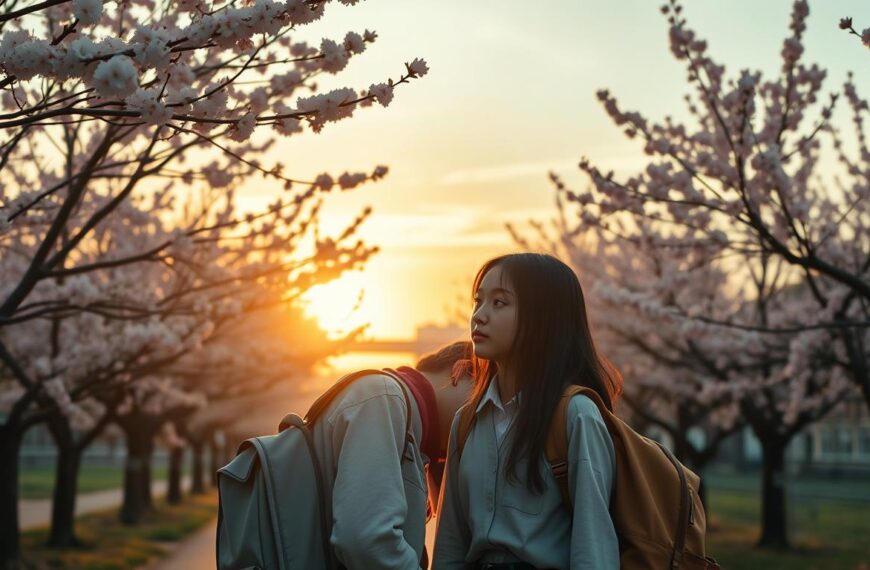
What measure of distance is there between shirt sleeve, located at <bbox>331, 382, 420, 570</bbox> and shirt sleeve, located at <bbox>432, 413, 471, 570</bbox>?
235 millimetres

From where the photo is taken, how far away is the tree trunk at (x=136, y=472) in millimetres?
18953

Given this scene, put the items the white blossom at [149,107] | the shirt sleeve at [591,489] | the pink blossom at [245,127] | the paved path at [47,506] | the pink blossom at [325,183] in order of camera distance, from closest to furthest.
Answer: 1. the shirt sleeve at [591,489]
2. the white blossom at [149,107]
3. the pink blossom at [245,127]
4. the pink blossom at [325,183]
5. the paved path at [47,506]

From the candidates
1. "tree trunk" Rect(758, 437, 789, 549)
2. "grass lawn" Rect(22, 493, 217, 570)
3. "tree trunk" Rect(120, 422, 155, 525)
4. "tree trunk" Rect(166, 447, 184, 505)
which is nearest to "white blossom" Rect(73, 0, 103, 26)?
"grass lawn" Rect(22, 493, 217, 570)

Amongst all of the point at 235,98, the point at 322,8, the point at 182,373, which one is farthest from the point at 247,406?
the point at 322,8

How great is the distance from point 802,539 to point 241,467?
16.7 m

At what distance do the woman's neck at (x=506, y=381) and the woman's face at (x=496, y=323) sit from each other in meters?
0.04

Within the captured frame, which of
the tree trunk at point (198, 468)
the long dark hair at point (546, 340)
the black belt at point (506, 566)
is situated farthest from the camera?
the tree trunk at point (198, 468)

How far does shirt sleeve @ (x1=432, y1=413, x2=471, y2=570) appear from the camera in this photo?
3.29 meters

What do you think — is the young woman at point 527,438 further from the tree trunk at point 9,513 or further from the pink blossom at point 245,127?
the tree trunk at point 9,513

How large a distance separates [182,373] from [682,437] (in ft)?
36.1

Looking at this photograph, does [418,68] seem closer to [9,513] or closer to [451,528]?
[451,528]

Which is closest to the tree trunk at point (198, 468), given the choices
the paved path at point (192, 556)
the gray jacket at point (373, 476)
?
the paved path at point (192, 556)

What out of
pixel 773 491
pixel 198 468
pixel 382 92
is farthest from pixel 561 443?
pixel 198 468

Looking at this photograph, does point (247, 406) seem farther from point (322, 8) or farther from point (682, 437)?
point (322, 8)
